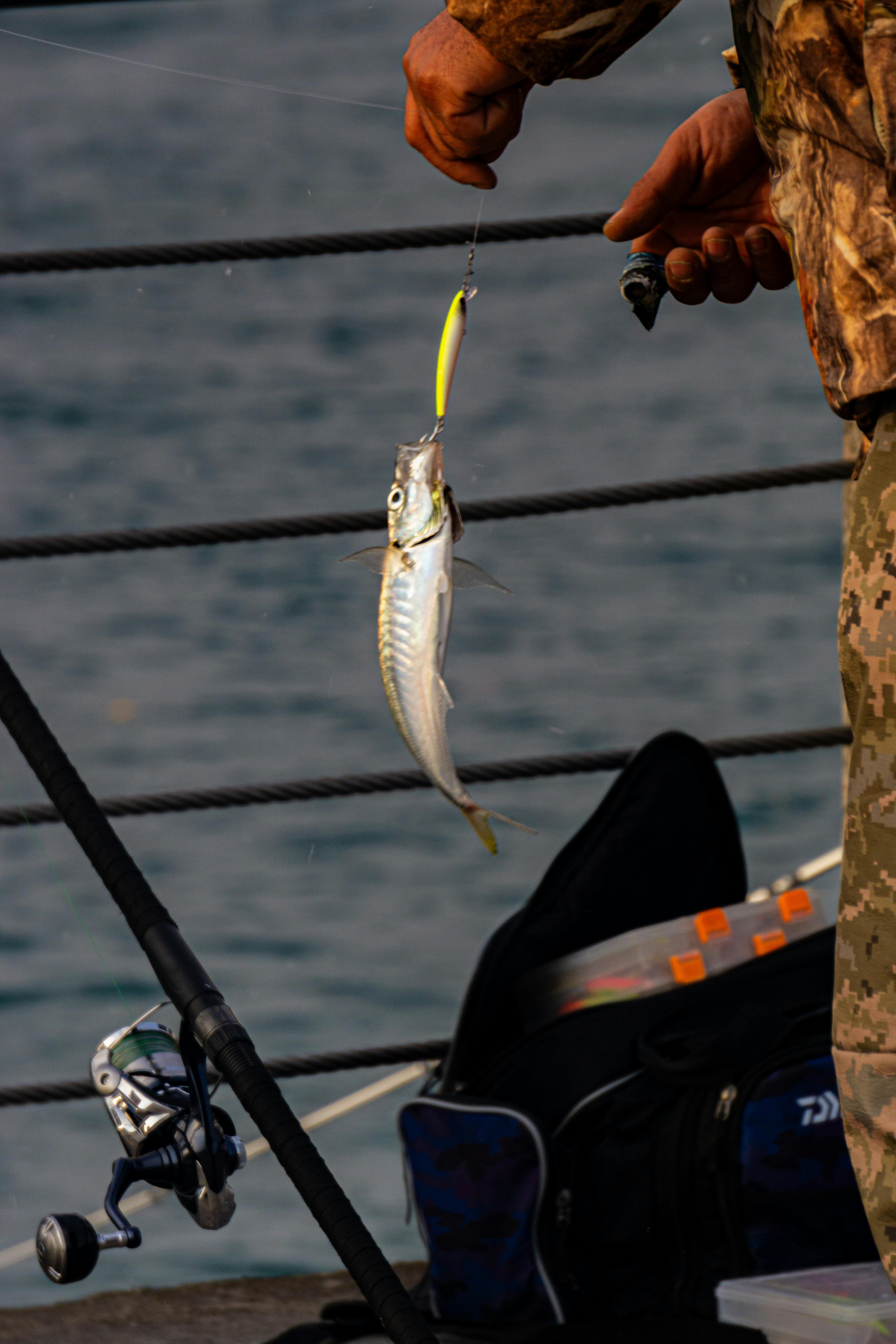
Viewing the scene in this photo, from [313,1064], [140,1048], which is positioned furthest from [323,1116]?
[140,1048]

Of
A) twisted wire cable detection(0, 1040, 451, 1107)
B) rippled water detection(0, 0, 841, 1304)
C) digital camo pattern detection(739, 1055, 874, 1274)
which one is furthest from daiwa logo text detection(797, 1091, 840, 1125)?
rippled water detection(0, 0, 841, 1304)

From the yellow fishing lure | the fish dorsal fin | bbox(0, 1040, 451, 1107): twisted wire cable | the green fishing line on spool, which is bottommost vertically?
bbox(0, 1040, 451, 1107): twisted wire cable

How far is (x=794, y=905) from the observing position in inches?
53.4

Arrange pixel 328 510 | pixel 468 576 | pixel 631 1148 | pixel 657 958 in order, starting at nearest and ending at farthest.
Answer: pixel 468 576, pixel 631 1148, pixel 657 958, pixel 328 510

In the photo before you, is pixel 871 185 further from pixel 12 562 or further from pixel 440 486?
pixel 12 562

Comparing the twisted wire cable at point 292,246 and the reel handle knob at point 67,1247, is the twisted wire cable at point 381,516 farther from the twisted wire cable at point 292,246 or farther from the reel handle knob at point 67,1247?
the reel handle knob at point 67,1247

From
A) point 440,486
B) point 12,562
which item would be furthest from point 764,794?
point 440,486

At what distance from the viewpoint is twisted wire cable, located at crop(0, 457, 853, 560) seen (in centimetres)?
146

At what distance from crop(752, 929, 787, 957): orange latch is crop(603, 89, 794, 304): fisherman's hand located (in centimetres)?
59

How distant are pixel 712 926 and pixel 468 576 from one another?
65cm

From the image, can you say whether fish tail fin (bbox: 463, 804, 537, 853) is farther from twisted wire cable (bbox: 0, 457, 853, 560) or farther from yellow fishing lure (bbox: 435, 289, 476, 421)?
twisted wire cable (bbox: 0, 457, 853, 560)

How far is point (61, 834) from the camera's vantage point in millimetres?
4090

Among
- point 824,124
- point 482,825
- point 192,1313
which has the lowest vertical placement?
point 192,1313

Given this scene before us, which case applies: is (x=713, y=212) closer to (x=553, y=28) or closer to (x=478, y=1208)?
(x=553, y=28)
